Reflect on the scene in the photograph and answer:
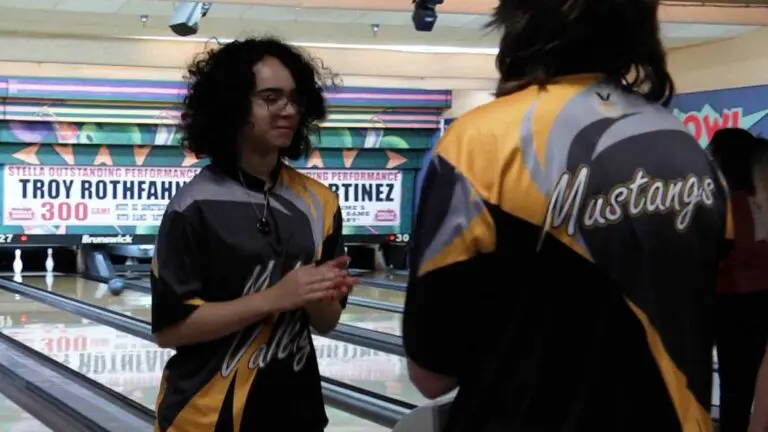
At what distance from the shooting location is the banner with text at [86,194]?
34.2 ft

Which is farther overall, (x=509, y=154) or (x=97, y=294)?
(x=97, y=294)

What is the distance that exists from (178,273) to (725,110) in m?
8.05

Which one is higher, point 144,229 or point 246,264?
point 246,264

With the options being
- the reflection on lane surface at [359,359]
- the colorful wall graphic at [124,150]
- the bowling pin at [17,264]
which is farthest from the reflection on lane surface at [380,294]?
the bowling pin at [17,264]

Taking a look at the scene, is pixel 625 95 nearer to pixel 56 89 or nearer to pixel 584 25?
pixel 584 25

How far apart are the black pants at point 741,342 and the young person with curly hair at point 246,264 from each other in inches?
71.9

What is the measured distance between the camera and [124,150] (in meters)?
10.7

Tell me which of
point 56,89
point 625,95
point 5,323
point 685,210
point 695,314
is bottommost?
point 5,323

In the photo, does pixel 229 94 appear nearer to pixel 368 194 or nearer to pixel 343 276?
pixel 343 276

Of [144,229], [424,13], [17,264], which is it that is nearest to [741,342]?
[424,13]

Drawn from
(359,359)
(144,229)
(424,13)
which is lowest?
(359,359)

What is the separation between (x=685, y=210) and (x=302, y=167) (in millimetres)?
9970

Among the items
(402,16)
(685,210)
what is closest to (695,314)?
(685,210)

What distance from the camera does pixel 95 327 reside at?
6855 millimetres
